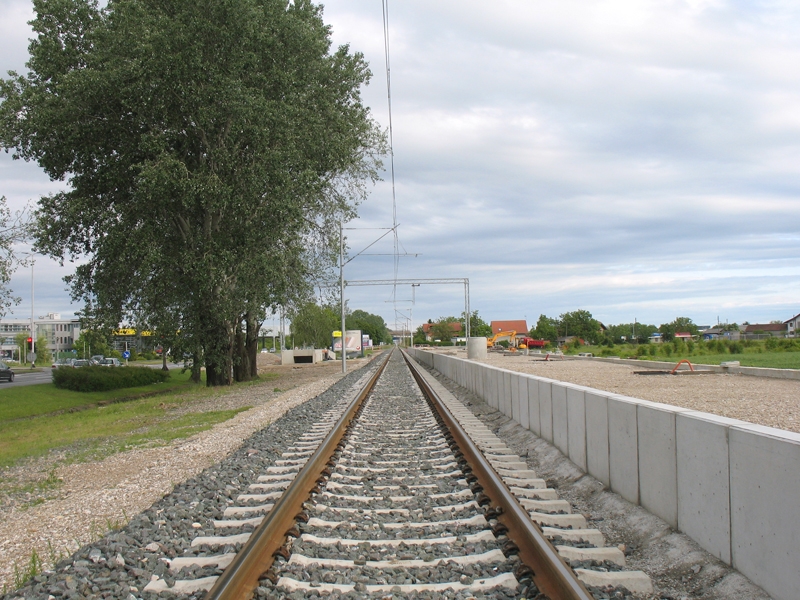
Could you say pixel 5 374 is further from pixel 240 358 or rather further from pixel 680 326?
pixel 680 326

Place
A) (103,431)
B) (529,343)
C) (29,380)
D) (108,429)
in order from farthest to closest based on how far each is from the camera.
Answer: (529,343) < (29,380) < (108,429) < (103,431)

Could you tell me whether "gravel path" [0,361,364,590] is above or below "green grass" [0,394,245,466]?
above

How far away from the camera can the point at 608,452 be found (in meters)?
7.08

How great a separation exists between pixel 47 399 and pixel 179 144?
478 inches

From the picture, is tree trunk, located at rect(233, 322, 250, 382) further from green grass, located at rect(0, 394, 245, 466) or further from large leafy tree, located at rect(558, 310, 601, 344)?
large leafy tree, located at rect(558, 310, 601, 344)

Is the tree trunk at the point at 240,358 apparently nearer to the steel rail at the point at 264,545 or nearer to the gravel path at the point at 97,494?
the gravel path at the point at 97,494

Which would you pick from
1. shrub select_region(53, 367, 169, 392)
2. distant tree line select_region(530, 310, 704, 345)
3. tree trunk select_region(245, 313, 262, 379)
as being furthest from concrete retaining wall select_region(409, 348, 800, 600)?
distant tree line select_region(530, 310, 704, 345)

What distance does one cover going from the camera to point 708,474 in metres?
Answer: 4.91

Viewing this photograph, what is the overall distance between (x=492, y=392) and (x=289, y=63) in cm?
1594

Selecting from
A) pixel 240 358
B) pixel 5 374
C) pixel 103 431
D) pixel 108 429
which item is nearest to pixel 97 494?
pixel 103 431

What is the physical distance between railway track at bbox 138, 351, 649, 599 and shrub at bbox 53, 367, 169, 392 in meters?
27.2

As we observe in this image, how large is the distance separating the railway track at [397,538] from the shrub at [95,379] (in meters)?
27.2

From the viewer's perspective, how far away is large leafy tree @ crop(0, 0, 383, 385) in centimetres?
2308

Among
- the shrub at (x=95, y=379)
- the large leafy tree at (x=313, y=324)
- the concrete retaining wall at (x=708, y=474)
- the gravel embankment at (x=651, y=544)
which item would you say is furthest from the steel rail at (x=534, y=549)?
the shrub at (x=95, y=379)
